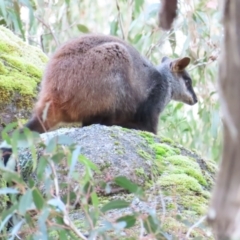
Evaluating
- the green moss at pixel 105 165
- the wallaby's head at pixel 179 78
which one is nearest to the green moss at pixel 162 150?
the green moss at pixel 105 165

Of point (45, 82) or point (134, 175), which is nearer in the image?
point (134, 175)

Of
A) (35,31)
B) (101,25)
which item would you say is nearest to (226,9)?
(35,31)

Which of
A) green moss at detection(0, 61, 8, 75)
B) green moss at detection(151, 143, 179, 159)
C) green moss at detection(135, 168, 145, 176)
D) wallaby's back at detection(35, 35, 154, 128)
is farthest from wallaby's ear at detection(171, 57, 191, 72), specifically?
green moss at detection(135, 168, 145, 176)

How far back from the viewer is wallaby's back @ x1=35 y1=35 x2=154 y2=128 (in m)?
4.29

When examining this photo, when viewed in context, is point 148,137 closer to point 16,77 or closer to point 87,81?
point 87,81

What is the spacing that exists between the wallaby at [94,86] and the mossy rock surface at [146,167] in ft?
2.04

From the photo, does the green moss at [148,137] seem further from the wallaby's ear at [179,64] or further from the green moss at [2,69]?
the wallaby's ear at [179,64]

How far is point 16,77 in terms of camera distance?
4.46 m

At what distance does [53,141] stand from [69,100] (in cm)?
236

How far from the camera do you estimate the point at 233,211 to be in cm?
99

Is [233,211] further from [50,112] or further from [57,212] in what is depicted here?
[50,112]

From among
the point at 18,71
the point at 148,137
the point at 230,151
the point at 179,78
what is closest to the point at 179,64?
the point at 179,78

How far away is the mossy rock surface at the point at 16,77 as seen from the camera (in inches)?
166

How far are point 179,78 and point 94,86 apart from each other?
4.85 ft
